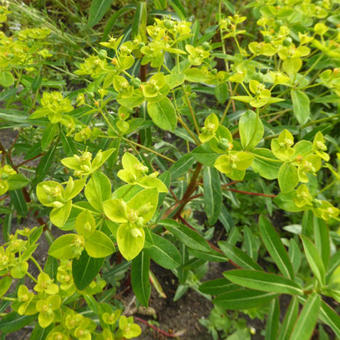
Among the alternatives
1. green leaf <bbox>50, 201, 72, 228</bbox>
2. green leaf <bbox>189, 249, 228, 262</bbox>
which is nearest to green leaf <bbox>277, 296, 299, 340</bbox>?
green leaf <bbox>189, 249, 228, 262</bbox>

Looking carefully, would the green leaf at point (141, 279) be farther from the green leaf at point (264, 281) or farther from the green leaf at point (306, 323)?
the green leaf at point (306, 323)

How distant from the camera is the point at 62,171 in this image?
173cm

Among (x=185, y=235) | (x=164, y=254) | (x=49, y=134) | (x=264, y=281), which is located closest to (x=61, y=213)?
(x=164, y=254)

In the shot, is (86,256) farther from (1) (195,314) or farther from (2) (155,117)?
(1) (195,314)

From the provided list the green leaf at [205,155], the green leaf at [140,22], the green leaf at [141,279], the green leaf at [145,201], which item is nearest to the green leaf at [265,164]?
the green leaf at [205,155]

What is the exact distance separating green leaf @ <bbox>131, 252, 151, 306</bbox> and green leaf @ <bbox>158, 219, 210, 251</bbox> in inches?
4.9

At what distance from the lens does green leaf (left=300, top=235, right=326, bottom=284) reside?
34.8 inches

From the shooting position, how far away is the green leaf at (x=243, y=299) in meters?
1.02

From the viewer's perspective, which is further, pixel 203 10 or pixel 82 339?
pixel 203 10

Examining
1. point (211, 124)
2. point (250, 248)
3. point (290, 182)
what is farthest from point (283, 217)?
point (211, 124)

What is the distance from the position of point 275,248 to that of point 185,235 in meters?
0.37

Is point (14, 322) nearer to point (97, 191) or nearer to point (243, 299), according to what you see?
point (97, 191)

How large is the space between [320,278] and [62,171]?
4.77 ft

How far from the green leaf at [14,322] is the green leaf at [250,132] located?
1.00 meters
